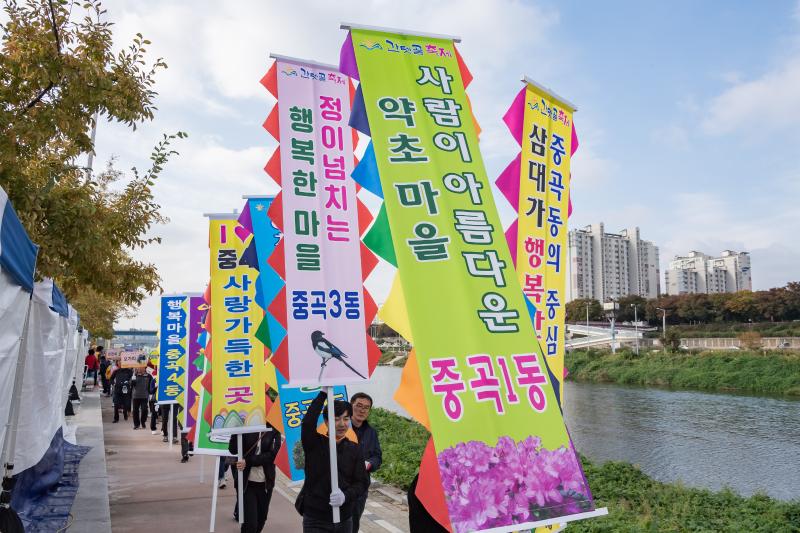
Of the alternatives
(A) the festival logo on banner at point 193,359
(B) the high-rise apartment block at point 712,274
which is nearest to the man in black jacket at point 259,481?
(A) the festival logo on banner at point 193,359

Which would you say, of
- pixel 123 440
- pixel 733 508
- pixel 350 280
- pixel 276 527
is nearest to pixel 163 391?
pixel 123 440

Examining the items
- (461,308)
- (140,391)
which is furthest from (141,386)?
(461,308)

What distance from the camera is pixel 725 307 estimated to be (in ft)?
208

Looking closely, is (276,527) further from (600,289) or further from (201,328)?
(600,289)

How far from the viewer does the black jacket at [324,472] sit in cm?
427

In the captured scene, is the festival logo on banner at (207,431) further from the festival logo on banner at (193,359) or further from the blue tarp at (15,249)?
the blue tarp at (15,249)

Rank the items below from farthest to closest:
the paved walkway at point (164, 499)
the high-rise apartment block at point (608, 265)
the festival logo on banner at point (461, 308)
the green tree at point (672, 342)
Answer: the high-rise apartment block at point (608, 265), the green tree at point (672, 342), the paved walkway at point (164, 499), the festival logo on banner at point (461, 308)

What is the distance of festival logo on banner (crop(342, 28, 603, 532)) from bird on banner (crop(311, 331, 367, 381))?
60.6 inches

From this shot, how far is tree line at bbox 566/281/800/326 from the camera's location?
6047 centimetres

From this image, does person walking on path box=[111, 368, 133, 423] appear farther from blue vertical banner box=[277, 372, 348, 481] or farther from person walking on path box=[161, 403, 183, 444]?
blue vertical banner box=[277, 372, 348, 481]

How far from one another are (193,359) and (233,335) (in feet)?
9.80

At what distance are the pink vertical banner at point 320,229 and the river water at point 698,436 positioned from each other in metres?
11.6

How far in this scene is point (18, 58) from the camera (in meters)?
5.67

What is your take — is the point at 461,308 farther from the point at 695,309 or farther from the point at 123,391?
the point at 695,309
